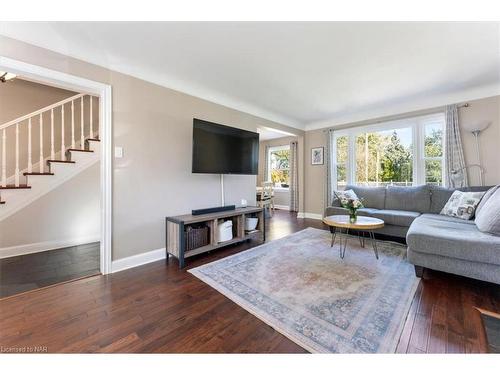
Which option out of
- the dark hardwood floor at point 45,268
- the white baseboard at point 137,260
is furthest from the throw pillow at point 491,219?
the dark hardwood floor at point 45,268

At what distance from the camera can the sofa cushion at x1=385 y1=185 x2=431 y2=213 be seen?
3453 millimetres

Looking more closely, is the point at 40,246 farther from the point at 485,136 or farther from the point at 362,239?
the point at 485,136

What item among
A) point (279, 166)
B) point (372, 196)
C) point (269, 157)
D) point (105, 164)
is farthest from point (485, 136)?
point (105, 164)

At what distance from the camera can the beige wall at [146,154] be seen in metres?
2.29

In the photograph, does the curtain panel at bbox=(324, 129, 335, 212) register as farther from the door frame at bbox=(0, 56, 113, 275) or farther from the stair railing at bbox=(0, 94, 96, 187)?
the stair railing at bbox=(0, 94, 96, 187)

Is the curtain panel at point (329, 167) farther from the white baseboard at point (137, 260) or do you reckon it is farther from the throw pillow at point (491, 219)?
the white baseboard at point (137, 260)

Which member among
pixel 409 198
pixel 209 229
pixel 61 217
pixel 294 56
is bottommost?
pixel 209 229

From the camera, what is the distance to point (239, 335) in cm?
131

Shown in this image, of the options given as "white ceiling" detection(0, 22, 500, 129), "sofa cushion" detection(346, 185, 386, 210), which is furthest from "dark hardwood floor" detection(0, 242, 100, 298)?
"sofa cushion" detection(346, 185, 386, 210)

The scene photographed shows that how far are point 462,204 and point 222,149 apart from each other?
3.38m

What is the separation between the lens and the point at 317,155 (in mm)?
5172

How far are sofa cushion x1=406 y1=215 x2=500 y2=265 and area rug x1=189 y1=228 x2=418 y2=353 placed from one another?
364 millimetres
